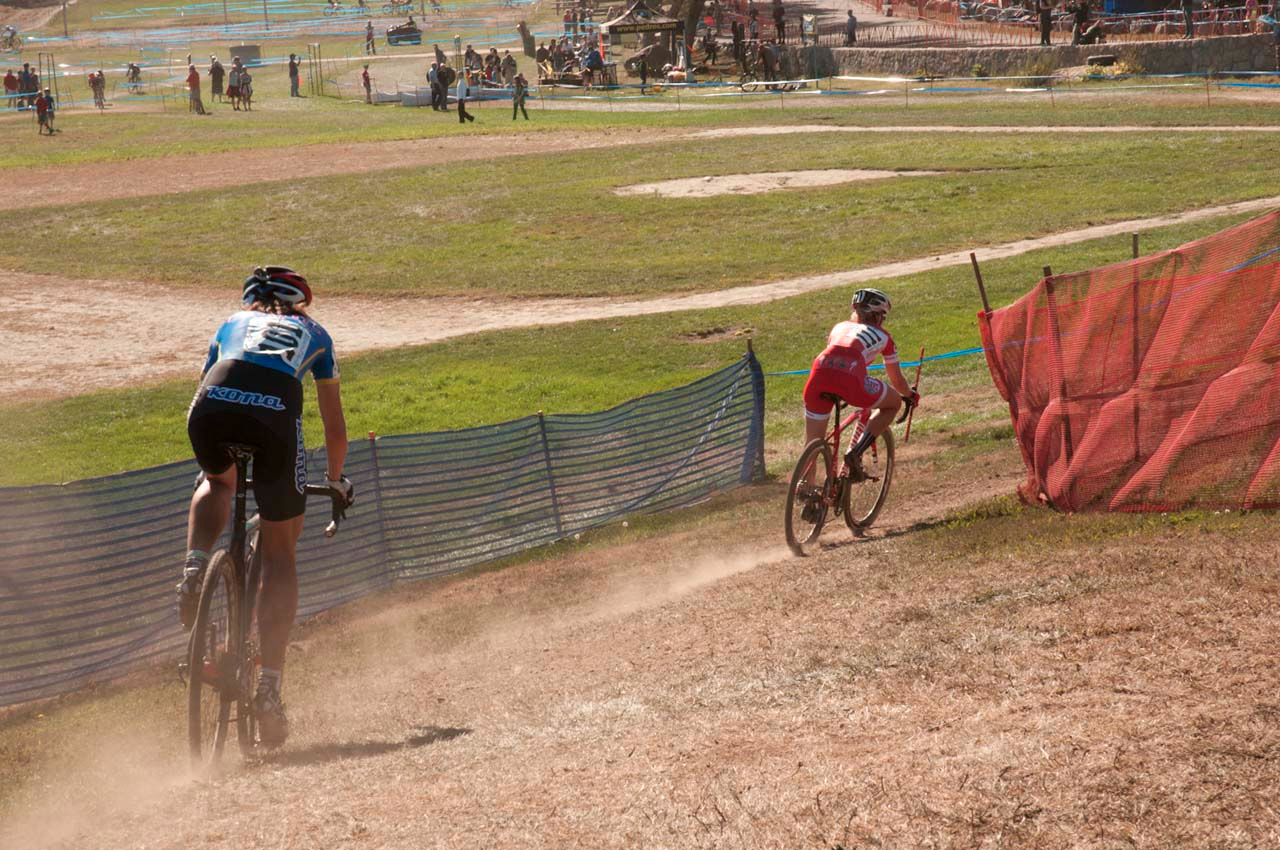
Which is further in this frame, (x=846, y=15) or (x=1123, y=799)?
(x=846, y=15)

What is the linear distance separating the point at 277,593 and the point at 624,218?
25.8 metres

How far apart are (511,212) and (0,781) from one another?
90.5 ft

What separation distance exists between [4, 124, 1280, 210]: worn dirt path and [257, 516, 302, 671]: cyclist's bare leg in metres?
34.2

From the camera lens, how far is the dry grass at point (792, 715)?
4.80 m

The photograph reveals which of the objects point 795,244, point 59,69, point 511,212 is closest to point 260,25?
point 59,69

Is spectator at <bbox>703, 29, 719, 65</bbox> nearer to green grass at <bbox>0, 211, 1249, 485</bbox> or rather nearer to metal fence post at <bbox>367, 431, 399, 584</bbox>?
green grass at <bbox>0, 211, 1249, 485</bbox>

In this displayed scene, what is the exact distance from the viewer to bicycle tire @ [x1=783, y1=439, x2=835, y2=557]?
10.3 m

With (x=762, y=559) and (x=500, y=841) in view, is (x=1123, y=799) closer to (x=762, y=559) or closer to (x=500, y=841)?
(x=500, y=841)

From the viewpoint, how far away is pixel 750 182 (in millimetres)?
35000

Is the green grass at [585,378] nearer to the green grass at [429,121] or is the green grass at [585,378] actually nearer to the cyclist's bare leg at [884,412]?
the cyclist's bare leg at [884,412]

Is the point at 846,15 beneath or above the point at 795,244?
above

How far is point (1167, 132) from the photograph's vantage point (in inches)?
1433

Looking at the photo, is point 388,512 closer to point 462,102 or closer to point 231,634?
point 231,634

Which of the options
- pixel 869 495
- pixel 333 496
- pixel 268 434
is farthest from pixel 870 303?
pixel 268 434
